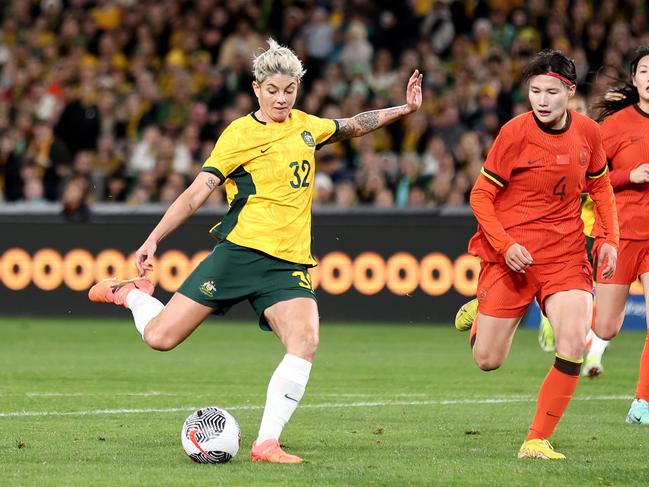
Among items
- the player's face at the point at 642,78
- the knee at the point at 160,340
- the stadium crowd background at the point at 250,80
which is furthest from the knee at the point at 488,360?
the stadium crowd background at the point at 250,80

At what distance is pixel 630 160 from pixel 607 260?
1.57 metres

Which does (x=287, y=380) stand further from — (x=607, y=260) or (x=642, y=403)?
(x=642, y=403)

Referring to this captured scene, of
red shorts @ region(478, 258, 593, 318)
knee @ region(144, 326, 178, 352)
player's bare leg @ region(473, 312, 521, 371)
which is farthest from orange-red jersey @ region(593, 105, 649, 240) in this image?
knee @ region(144, 326, 178, 352)

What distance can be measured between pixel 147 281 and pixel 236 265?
1.23 meters

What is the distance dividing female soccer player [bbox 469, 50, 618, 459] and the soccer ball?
161cm

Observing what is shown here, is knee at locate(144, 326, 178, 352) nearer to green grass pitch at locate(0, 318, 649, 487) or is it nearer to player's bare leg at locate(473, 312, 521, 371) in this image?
green grass pitch at locate(0, 318, 649, 487)

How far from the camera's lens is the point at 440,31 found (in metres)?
21.0

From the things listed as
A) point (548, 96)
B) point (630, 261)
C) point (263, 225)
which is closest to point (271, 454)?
point (263, 225)

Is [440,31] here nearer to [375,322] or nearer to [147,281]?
[375,322]

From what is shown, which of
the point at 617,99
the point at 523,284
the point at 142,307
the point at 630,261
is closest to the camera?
the point at 523,284

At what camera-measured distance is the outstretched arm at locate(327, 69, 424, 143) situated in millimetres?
8273

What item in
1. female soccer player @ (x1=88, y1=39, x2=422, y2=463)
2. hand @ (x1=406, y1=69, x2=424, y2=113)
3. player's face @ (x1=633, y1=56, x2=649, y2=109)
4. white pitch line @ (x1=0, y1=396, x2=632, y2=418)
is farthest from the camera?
white pitch line @ (x1=0, y1=396, x2=632, y2=418)

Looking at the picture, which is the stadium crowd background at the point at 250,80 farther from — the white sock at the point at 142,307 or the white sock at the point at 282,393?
the white sock at the point at 282,393

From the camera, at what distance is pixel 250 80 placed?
68.6 feet
